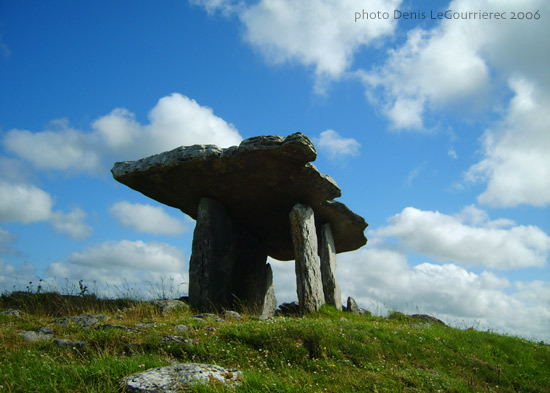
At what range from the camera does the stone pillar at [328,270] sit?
1386cm

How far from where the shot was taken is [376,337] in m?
8.47

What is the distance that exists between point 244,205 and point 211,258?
218 cm

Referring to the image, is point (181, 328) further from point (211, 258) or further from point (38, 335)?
point (211, 258)

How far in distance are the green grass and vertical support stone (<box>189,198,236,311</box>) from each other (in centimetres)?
267

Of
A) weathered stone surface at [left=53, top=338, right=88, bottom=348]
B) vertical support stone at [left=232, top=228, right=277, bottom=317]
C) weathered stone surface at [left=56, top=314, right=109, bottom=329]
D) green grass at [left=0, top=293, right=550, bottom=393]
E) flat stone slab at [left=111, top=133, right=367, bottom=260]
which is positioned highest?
flat stone slab at [left=111, top=133, right=367, bottom=260]

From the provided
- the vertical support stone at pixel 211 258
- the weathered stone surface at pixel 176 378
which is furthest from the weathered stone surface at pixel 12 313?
the weathered stone surface at pixel 176 378

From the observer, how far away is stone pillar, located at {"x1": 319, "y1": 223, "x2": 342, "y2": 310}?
45.5 feet

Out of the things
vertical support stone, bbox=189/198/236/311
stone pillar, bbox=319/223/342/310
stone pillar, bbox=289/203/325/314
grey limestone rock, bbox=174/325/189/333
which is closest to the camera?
grey limestone rock, bbox=174/325/189/333

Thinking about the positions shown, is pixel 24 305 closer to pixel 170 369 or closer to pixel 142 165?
pixel 142 165

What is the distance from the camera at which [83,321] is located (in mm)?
8758

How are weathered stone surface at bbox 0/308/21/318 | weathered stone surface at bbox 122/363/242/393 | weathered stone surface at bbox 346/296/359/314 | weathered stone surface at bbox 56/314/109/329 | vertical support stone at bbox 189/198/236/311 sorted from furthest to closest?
weathered stone surface at bbox 346/296/359/314 → vertical support stone at bbox 189/198/236/311 → weathered stone surface at bbox 0/308/21/318 → weathered stone surface at bbox 56/314/109/329 → weathered stone surface at bbox 122/363/242/393

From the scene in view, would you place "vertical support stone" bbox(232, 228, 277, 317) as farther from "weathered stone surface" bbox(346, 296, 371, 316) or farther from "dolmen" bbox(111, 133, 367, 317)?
"weathered stone surface" bbox(346, 296, 371, 316)

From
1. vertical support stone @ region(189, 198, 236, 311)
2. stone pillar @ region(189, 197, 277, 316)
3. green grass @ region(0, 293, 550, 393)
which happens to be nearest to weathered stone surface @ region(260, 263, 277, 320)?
stone pillar @ region(189, 197, 277, 316)

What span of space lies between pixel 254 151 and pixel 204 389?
7.42 meters
